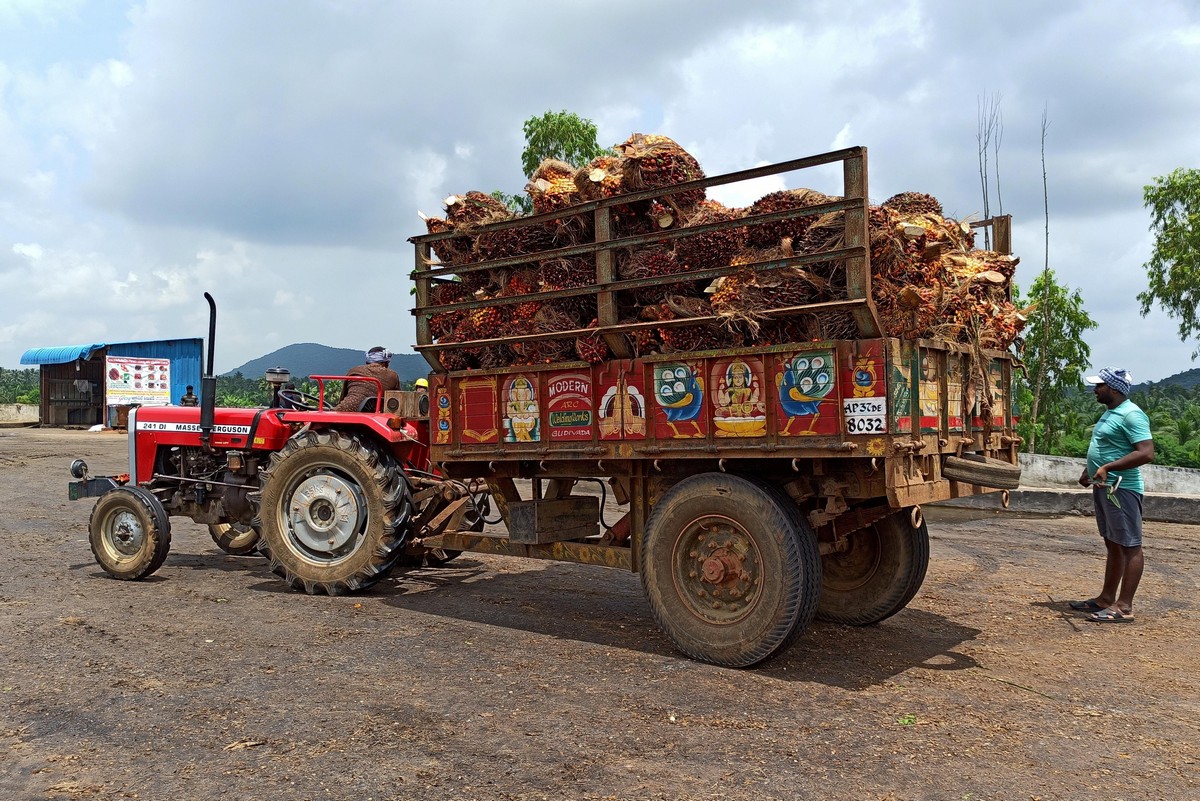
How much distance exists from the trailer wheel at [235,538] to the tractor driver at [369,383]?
2.08m

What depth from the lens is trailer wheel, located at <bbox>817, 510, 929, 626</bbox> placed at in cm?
645

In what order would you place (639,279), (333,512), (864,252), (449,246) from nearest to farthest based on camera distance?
(864,252), (639,279), (449,246), (333,512)

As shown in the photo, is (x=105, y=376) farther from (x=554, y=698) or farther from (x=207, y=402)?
(x=554, y=698)

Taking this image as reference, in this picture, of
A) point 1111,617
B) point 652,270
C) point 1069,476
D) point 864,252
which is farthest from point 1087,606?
point 1069,476

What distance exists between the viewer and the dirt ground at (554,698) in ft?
12.6

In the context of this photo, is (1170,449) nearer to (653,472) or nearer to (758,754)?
(653,472)

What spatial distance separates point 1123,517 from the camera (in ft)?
22.5

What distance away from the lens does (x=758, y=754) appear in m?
4.09

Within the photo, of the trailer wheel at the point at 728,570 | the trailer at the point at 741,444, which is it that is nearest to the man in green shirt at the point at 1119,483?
the trailer at the point at 741,444

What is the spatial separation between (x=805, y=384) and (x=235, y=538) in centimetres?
647

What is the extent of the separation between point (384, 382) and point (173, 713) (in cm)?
389

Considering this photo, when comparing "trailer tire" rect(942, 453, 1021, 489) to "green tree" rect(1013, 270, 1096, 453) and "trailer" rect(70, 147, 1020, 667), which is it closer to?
"trailer" rect(70, 147, 1020, 667)

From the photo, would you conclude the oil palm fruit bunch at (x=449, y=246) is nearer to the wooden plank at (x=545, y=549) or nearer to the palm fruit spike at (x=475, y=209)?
the palm fruit spike at (x=475, y=209)

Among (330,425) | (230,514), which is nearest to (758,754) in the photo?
(330,425)
